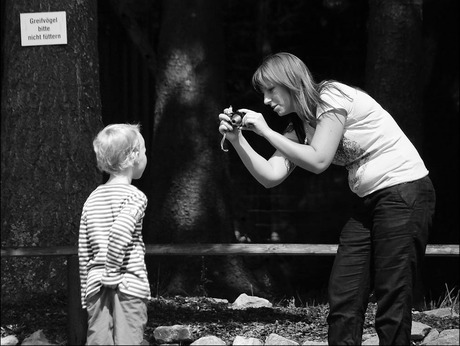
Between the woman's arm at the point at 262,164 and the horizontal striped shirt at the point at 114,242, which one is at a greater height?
the woman's arm at the point at 262,164

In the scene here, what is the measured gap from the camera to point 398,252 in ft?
14.7

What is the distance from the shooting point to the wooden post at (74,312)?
19.3 ft

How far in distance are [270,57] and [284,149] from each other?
0.49 m

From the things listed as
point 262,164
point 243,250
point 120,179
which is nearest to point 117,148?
point 120,179

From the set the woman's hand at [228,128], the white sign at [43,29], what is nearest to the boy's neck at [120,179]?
the woman's hand at [228,128]

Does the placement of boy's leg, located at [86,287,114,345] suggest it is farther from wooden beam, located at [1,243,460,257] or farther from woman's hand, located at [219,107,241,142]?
wooden beam, located at [1,243,460,257]

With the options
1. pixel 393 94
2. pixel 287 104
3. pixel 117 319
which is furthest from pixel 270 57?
pixel 393 94

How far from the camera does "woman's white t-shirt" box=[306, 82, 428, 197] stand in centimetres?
454

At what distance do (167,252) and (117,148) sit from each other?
183 cm

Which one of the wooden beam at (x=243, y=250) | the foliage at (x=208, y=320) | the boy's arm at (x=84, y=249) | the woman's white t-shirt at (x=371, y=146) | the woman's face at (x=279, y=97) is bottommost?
the foliage at (x=208, y=320)

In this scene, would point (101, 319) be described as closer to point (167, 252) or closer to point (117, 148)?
point (117, 148)

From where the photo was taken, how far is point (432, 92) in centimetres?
1035

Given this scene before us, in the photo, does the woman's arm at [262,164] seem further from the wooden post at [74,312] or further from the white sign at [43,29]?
the white sign at [43,29]

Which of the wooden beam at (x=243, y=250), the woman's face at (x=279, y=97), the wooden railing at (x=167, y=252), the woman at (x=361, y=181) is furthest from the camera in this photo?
the wooden beam at (x=243, y=250)
